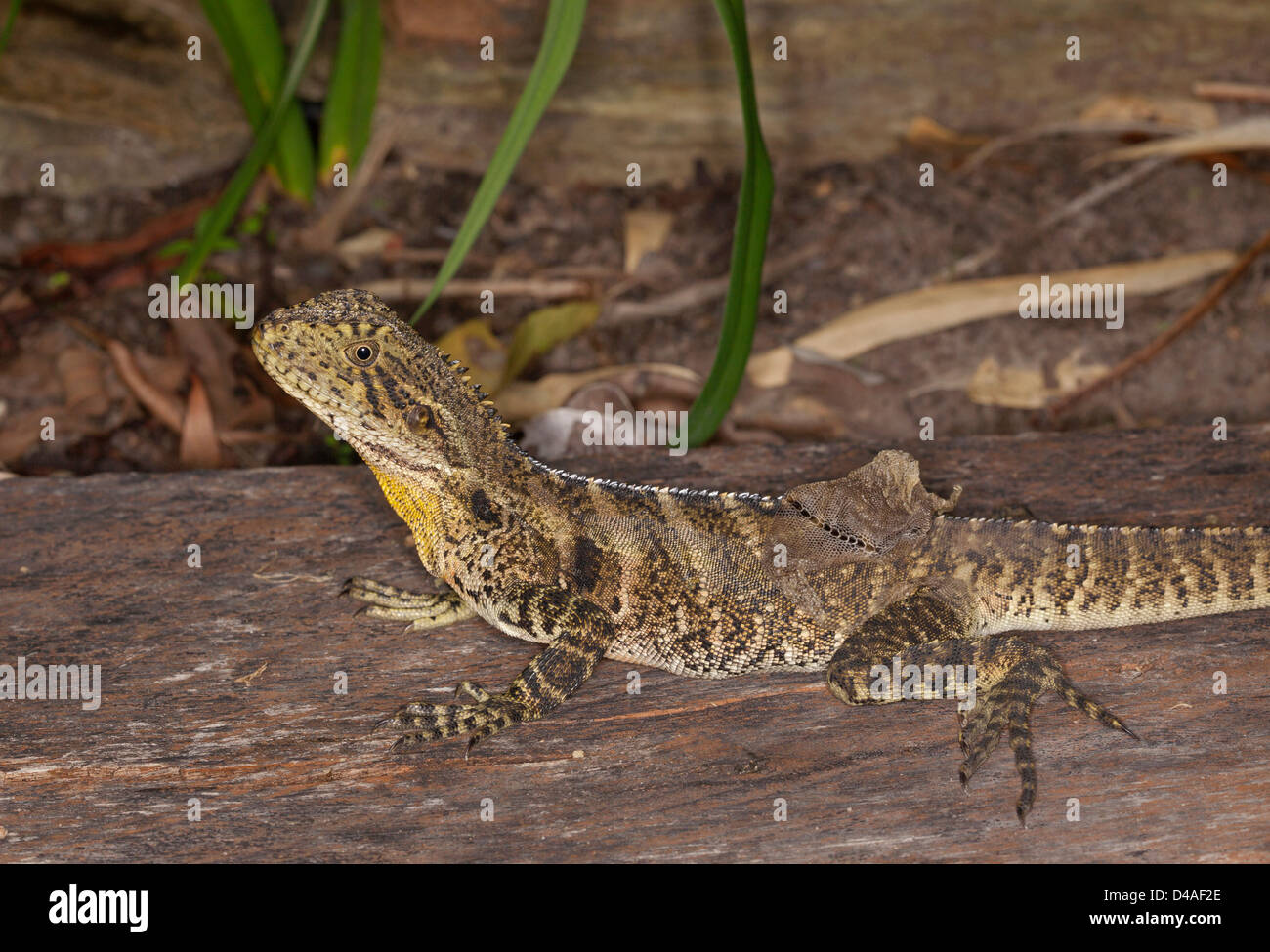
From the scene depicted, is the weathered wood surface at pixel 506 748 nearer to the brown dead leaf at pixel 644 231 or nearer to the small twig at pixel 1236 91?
the brown dead leaf at pixel 644 231

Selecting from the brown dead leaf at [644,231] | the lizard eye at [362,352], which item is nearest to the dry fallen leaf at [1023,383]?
the brown dead leaf at [644,231]

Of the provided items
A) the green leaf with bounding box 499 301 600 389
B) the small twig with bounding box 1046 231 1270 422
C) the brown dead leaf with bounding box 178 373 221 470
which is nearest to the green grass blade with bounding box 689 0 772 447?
the green leaf with bounding box 499 301 600 389

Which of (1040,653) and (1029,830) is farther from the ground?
(1040,653)

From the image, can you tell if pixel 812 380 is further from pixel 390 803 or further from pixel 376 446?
pixel 390 803

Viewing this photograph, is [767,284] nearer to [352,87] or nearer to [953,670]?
[352,87]

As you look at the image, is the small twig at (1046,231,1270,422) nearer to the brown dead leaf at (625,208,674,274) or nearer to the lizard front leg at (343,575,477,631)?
the brown dead leaf at (625,208,674,274)

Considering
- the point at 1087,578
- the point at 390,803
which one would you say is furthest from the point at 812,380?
the point at 390,803

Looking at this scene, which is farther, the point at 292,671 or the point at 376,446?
the point at 292,671
